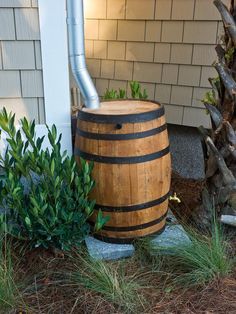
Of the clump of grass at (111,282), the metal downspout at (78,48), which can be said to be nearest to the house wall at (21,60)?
the metal downspout at (78,48)

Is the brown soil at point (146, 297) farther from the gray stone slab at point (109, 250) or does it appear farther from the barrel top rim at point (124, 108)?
the barrel top rim at point (124, 108)

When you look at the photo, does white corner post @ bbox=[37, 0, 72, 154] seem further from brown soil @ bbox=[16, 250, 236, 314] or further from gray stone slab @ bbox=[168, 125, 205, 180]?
gray stone slab @ bbox=[168, 125, 205, 180]

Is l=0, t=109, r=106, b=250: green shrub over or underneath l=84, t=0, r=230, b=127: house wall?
underneath

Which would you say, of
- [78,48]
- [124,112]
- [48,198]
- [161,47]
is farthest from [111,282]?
[161,47]

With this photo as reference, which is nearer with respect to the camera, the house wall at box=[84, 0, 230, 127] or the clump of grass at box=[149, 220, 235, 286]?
the clump of grass at box=[149, 220, 235, 286]

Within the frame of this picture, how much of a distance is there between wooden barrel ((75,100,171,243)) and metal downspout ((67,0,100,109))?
0.31 ft

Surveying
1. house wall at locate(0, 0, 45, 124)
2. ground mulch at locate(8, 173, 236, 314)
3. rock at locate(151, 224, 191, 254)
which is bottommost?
ground mulch at locate(8, 173, 236, 314)

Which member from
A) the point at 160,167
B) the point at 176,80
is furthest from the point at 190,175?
the point at 160,167

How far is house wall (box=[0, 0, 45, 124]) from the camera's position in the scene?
2.31 m

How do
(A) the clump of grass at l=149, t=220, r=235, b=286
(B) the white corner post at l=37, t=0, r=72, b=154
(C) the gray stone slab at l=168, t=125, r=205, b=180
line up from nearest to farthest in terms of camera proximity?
(A) the clump of grass at l=149, t=220, r=235, b=286
(B) the white corner post at l=37, t=0, r=72, b=154
(C) the gray stone slab at l=168, t=125, r=205, b=180

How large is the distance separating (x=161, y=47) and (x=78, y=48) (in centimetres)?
155

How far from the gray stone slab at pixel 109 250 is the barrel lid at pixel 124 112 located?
0.76m

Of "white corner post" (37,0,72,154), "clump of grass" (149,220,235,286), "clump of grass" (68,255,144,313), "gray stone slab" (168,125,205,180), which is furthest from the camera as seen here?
"gray stone slab" (168,125,205,180)

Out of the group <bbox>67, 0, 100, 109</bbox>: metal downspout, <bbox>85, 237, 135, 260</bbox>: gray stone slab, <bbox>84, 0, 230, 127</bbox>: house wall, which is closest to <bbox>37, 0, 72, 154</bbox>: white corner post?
<bbox>67, 0, 100, 109</bbox>: metal downspout
